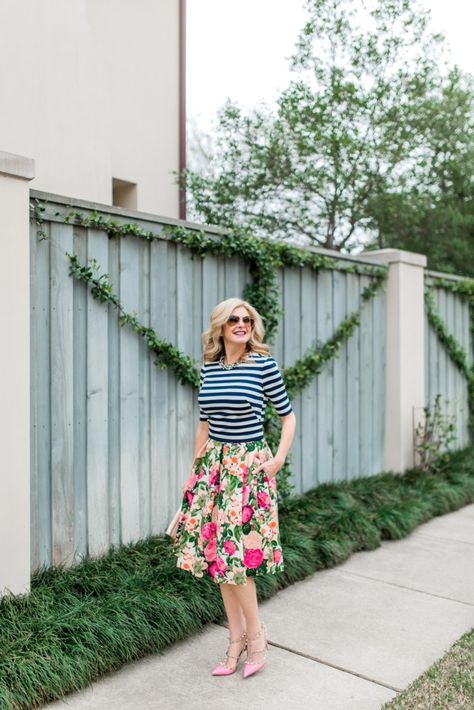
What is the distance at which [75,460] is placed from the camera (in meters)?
3.95

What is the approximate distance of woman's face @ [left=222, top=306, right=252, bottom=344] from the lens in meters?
3.21

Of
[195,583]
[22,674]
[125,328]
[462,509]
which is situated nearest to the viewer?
[22,674]

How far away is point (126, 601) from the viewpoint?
3.43 metres

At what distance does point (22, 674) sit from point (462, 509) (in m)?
4.58

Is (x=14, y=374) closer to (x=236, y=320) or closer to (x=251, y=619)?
(x=236, y=320)

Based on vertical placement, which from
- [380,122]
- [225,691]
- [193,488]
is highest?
[380,122]

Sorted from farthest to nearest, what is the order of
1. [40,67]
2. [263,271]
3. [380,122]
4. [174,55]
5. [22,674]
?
[380,122] < [174,55] < [40,67] < [263,271] < [22,674]

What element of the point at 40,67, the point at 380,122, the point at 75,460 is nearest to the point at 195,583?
the point at 75,460

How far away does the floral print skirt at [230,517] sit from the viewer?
306 cm

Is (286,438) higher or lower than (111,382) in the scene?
lower

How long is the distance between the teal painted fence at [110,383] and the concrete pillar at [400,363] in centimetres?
154

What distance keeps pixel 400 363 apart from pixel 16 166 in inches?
170

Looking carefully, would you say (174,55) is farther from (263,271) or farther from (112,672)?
(112,672)

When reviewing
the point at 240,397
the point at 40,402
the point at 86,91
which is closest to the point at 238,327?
the point at 240,397
